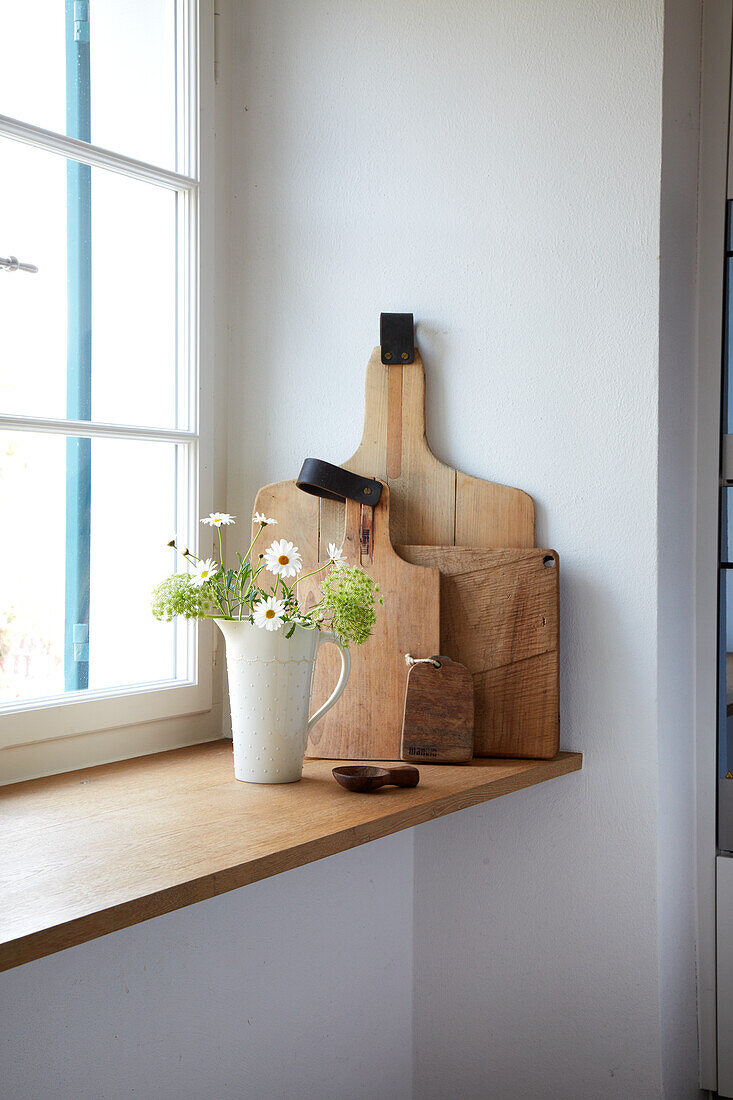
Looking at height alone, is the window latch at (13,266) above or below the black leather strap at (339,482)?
above

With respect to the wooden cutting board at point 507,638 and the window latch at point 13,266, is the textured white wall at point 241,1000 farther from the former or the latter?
the window latch at point 13,266

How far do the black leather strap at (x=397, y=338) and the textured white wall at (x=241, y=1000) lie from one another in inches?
30.6

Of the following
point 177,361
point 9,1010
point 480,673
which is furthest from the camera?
point 177,361

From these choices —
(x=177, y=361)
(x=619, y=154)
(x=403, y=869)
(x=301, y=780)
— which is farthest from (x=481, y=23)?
(x=403, y=869)

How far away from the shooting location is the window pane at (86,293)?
1.33 meters

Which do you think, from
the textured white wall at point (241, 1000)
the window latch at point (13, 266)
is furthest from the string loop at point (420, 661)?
the window latch at point (13, 266)

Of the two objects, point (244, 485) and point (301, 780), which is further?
point (244, 485)

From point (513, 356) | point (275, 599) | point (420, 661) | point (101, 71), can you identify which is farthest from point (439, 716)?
point (101, 71)

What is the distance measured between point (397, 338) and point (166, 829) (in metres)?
0.82

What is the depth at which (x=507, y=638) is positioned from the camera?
1410mm

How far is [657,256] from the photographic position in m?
1.35

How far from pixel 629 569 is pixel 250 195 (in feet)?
2.92

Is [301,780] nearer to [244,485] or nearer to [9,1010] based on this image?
[9,1010]

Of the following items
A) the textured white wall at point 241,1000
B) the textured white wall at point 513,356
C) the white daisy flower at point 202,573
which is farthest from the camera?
the textured white wall at point 513,356
